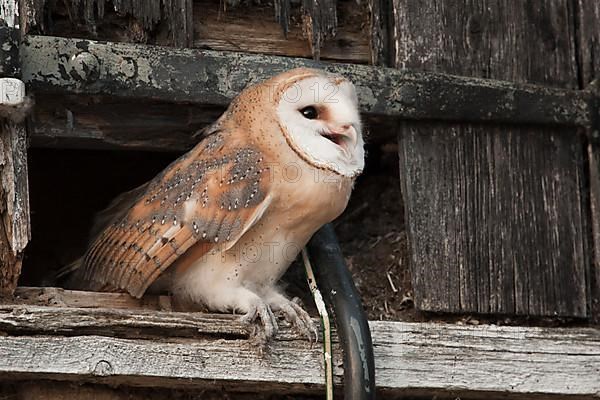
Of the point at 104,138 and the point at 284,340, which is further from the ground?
the point at 104,138

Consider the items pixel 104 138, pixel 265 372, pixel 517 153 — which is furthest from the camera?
pixel 517 153

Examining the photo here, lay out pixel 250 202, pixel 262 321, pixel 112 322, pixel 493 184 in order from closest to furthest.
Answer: pixel 112 322 → pixel 262 321 → pixel 250 202 → pixel 493 184

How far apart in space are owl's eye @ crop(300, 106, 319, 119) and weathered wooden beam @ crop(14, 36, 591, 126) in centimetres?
24

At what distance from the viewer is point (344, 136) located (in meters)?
3.48

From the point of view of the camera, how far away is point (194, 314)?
3.27 meters

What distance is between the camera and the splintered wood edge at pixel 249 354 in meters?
3.13

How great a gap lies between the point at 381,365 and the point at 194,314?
1.58 feet

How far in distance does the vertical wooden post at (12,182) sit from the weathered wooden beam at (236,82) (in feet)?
0.37

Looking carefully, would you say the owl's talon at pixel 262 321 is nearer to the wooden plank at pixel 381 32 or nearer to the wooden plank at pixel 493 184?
the wooden plank at pixel 493 184

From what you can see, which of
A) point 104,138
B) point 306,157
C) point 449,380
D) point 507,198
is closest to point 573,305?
point 507,198

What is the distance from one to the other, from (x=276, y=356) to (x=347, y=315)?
212 mm

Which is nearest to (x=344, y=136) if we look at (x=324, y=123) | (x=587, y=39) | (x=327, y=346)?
(x=324, y=123)

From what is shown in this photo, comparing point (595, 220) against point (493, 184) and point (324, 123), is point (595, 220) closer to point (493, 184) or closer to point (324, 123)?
point (493, 184)

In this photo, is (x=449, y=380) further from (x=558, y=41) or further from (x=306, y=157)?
(x=558, y=41)
